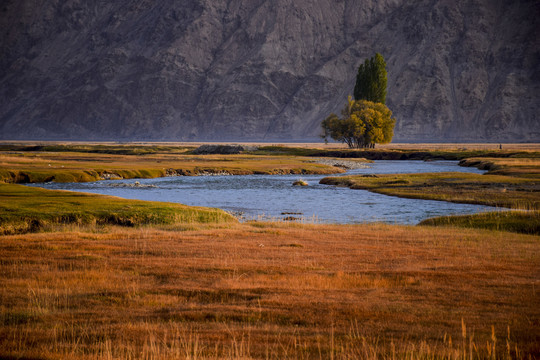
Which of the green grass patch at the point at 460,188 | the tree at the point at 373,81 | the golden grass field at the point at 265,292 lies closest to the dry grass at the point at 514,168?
the green grass patch at the point at 460,188

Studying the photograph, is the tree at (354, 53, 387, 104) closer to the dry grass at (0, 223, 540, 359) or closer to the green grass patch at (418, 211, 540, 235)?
the green grass patch at (418, 211, 540, 235)

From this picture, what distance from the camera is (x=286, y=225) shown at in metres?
34.0

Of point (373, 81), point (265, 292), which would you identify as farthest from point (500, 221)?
point (373, 81)

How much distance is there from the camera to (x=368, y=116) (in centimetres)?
13100

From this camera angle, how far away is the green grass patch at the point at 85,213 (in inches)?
1241

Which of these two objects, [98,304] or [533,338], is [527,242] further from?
[98,304]

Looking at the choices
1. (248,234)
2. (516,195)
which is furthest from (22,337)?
(516,195)

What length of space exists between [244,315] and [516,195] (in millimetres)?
40866

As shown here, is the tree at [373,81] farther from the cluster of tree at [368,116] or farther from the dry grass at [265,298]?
the dry grass at [265,298]

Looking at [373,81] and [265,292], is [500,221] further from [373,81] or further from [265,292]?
[373,81]

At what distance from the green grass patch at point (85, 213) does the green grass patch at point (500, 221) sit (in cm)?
1254

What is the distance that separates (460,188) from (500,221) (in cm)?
2446

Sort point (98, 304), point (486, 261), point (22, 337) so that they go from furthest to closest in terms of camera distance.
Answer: point (486, 261) → point (98, 304) → point (22, 337)

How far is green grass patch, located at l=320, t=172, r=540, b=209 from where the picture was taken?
4733cm
